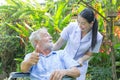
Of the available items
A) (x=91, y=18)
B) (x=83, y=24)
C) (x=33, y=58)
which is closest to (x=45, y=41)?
(x=33, y=58)

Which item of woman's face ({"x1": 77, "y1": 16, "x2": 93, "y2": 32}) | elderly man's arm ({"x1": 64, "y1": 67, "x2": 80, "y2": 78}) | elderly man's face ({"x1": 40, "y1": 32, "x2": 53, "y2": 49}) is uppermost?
woman's face ({"x1": 77, "y1": 16, "x2": 93, "y2": 32})

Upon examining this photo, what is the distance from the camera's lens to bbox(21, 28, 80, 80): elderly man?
315cm

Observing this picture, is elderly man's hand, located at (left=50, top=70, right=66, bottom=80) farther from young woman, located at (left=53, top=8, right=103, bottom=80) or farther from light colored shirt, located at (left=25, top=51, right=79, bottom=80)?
young woman, located at (left=53, top=8, right=103, bottom=80)

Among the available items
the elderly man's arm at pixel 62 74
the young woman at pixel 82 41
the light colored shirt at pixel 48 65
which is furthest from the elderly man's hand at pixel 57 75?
the young woman at pixel 82 41

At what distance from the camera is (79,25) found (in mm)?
3680

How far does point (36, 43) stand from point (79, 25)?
2.07 feet

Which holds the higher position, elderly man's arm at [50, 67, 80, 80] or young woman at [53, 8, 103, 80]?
young woman at [53, 8, 103, 80]

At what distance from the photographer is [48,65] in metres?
3.29

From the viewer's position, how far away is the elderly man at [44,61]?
10.3 feet

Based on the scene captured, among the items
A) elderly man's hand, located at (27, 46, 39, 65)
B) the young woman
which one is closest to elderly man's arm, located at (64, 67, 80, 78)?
elderly man's hand, located at (27, 46, 39, 65)

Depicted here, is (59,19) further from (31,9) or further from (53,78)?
(53,78)

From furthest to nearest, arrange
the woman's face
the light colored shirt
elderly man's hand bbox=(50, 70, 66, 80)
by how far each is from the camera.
Result: the woman's face < the light colored shirt < elderly man's hand bbox=(50, 70, 66, 80)

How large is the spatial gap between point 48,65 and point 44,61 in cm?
5

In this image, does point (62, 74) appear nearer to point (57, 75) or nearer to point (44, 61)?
point (57, 75)
